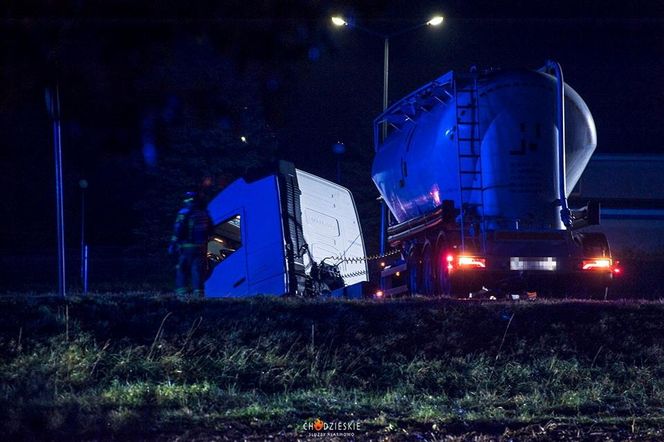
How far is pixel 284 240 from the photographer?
528 inches

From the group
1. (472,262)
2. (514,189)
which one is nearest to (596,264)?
(514,189)

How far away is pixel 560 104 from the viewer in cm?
1253

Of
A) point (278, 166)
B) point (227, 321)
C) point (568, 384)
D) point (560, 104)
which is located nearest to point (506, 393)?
point (568, 384)

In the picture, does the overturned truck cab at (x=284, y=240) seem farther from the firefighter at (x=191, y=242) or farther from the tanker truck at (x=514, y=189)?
the tanker truck at (x=514, y=189)

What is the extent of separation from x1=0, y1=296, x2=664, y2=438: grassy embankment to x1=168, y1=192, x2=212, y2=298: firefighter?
4.04 metres

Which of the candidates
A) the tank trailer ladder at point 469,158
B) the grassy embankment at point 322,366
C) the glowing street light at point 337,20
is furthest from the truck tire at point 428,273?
the glowing street light at point 337,20

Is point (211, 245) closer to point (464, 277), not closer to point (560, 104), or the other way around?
point (464, 277)

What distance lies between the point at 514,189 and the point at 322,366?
5238 millimetres

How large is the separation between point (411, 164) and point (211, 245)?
152 inches

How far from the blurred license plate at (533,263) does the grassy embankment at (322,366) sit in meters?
2.23

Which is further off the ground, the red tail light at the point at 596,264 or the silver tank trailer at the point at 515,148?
the silver tank trailer at the point at 515,148

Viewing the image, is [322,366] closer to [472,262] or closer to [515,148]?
[472,262]

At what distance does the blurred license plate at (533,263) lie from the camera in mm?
12258

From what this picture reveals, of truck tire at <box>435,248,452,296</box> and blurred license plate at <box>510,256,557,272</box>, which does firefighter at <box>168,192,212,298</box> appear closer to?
truck tire at <box>435,248,452,296</box>
